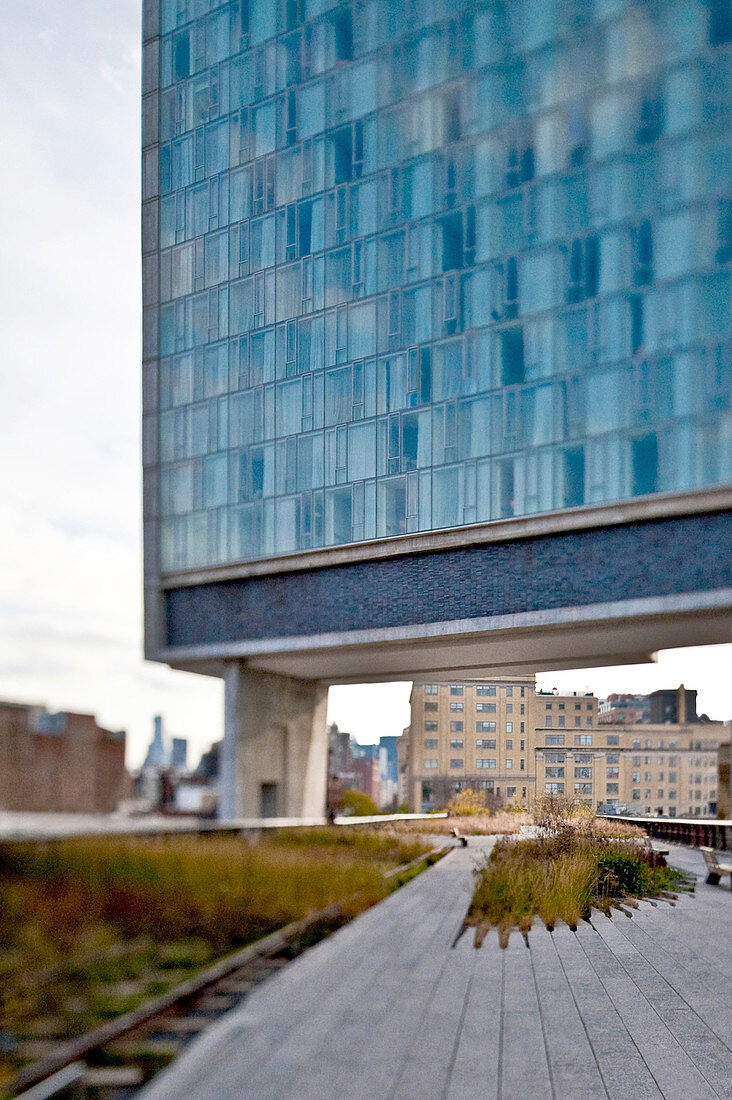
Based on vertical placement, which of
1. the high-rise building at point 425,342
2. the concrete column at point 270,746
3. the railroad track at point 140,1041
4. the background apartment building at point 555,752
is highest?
the high-rise building at point 425,342

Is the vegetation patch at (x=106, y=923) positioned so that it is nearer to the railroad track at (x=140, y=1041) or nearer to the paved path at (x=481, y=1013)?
the railroad track at (x=140, y=1041)

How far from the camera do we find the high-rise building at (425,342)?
19500 millimetres

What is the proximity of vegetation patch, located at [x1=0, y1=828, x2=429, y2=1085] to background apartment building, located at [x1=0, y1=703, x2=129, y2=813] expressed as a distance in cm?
16

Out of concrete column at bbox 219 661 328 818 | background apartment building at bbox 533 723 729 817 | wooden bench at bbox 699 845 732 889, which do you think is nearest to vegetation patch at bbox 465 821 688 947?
background apartment building at bbox 533 723 729 817

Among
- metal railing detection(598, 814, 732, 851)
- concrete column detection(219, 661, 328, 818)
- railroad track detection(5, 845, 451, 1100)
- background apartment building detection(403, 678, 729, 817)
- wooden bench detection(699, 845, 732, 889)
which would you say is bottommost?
concrete column detection(219, 661, 328, 818)

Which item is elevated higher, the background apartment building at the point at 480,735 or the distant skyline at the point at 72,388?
the distant skyline at the point at 72,388

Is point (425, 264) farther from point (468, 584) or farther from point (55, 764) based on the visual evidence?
point (55, 764)

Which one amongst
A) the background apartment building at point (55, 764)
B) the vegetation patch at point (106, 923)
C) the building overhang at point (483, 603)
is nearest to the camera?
the vegetation patch at point (106, 923)

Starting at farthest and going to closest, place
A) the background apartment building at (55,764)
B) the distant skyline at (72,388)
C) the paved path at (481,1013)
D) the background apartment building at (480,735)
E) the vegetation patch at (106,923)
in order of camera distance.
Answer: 1. the background apartment building at (480,735)
2. the paved path at (481,1013)
3. the distant skyline at (72,388)
4. the background apartment building at (55,764)
5. the vegetation patch at (106,923)

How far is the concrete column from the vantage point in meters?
28.2

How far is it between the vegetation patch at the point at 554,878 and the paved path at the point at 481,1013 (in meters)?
0.13

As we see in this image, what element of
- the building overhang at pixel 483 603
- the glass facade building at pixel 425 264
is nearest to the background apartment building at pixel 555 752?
the building overhang at pixel 483 603

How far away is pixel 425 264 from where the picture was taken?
24078 millimetres

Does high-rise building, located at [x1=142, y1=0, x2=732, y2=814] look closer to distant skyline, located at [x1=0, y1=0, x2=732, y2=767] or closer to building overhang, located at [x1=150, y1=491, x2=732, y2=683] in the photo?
building overhang, located at [x1=150, y1=491, x2=732, y2=683]
